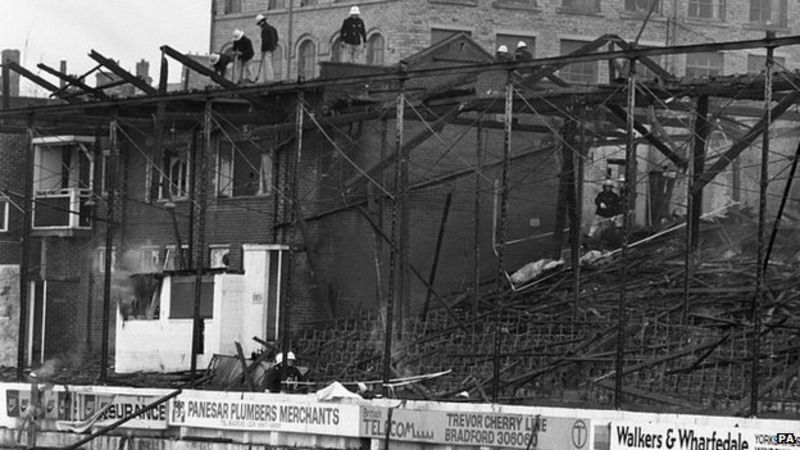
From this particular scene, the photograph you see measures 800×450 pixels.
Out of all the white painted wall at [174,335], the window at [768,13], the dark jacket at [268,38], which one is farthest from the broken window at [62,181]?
the window at [768,13]

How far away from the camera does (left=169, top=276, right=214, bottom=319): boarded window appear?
125 ft

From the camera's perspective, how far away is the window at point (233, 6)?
60031mm

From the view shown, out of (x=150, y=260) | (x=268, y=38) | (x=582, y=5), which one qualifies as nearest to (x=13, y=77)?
(x=150, y=260)

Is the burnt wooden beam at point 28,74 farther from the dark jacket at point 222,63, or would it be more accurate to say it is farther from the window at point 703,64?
the window at point 703,64

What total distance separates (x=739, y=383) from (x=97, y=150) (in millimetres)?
20317

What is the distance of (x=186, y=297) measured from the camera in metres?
38.6

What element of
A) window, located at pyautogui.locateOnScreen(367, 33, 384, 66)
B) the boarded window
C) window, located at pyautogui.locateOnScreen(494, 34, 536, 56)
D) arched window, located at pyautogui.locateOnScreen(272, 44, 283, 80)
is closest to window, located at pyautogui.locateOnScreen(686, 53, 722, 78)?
window, located at pyautogui.locateOnScreen(494, 34, 536, 56)

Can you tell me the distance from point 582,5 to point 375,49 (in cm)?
722

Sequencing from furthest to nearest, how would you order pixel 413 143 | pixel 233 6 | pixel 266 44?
pixel 233 6, pixel 266 44, pixel 413 143

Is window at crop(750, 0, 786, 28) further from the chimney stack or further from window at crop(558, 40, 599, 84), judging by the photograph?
the chimney stack

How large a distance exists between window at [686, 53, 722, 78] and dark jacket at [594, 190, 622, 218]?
1604cm

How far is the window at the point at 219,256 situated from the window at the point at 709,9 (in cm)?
2316

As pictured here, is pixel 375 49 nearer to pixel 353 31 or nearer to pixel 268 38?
pixel 353 31

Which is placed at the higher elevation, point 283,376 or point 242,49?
point 242,49
